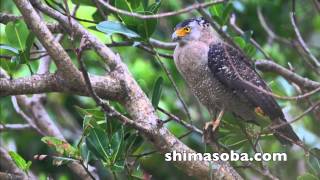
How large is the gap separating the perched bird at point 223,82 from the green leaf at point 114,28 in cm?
Answer: 44

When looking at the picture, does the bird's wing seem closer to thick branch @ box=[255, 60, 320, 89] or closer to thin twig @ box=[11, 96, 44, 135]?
thick branch @ box=[255, 60, 320, 89]

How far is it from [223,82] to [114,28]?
0.66 m

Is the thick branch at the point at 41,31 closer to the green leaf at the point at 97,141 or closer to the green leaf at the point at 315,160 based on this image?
the green leaf at the point at 97,141

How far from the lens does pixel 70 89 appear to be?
3.06m

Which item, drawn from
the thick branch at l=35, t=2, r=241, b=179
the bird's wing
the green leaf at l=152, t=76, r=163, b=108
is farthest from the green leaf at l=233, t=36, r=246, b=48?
the thick branch at l=35, t=2, r=241, b=179

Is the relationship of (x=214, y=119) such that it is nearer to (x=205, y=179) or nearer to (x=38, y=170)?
(x=205, y=179)

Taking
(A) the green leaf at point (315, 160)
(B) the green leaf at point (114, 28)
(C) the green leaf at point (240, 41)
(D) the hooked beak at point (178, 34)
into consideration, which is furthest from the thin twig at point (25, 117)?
(A) the green leaf at point (315, 160)

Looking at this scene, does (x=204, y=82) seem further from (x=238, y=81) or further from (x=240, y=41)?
(x=240, y=41)

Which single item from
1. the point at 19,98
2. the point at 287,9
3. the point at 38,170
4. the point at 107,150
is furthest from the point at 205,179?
the point at 287,9

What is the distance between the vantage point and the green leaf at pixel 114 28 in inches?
124

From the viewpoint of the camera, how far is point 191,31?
3.71m

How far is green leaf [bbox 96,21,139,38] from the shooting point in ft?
10.3

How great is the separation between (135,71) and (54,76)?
6.39 ft

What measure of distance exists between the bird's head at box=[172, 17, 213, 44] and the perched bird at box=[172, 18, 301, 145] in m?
0.03
